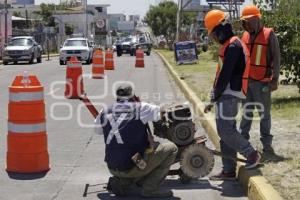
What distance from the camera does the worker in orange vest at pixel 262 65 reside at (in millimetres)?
7836

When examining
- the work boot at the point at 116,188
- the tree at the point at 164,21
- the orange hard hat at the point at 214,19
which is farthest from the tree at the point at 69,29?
the work boot at the point at 116,188

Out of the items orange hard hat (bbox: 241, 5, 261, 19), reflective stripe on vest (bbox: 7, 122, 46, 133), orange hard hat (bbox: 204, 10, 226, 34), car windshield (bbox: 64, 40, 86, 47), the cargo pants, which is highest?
orange hard hat (bbox: 241, 5, 261, 19)

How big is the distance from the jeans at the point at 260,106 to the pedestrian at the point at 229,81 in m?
0.75

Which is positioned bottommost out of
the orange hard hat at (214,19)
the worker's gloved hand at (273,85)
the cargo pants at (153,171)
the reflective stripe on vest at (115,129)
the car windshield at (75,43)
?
the cargo pants at (153,171)

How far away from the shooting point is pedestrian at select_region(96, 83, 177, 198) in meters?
6.55

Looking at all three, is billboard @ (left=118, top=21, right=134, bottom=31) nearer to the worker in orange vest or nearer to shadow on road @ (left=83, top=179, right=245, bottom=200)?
the worker in orange vest

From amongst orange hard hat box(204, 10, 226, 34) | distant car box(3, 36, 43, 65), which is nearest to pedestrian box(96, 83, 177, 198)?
orange hard hat box(204, 10, 226, 34)

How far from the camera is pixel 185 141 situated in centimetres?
716

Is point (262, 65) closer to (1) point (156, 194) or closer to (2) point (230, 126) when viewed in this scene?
(2) point (230, 126)

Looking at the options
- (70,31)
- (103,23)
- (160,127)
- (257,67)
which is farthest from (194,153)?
(103,23)

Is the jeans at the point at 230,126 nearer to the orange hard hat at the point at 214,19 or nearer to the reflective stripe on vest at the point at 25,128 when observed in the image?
the orange hard hat at the point at 214,19

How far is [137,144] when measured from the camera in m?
6.58

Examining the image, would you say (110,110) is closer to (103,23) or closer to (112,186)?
(112,186)

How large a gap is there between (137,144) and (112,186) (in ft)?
1.82
